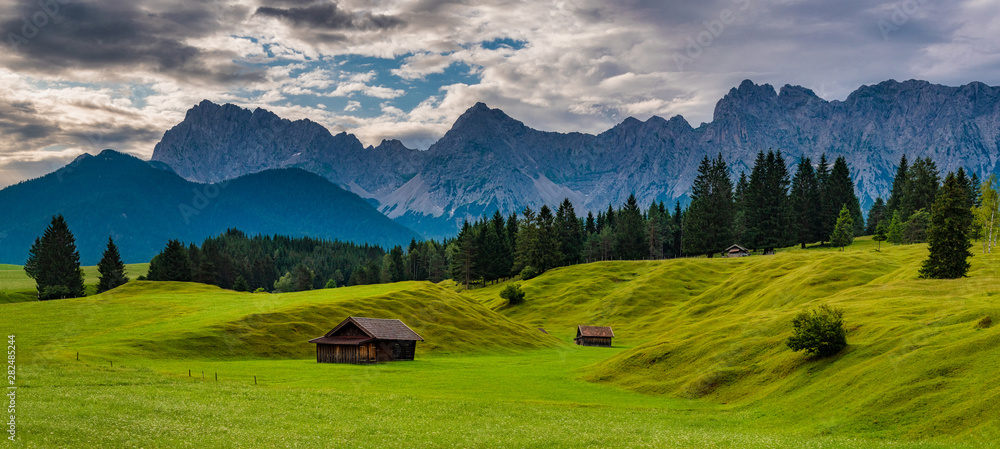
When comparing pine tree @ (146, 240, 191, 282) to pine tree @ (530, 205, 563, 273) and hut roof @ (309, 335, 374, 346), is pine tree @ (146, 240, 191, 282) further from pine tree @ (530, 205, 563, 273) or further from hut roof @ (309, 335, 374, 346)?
hut roof @ (309, 335, 374, 346)

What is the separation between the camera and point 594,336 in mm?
109000

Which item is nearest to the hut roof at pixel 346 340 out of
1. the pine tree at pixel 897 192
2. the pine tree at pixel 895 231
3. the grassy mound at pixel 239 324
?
the grassy mound at pixel 239 324

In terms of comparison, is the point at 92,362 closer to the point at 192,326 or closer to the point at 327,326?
the point at 192,326

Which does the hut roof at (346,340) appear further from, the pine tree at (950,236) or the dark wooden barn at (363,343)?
the pine tree at (950,236)

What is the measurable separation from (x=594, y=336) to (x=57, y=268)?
133646 mm

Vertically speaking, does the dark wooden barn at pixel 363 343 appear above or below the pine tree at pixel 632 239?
below

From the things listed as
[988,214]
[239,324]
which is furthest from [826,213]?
[239,324]

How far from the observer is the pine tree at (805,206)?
166 m

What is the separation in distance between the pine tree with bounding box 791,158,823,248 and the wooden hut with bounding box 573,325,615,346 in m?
86.9

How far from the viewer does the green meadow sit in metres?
30.3

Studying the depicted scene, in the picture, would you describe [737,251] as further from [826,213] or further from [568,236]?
[568,236]

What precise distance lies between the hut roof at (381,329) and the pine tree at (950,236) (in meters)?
70.6

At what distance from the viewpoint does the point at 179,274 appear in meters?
176

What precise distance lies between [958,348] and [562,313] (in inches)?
3923
